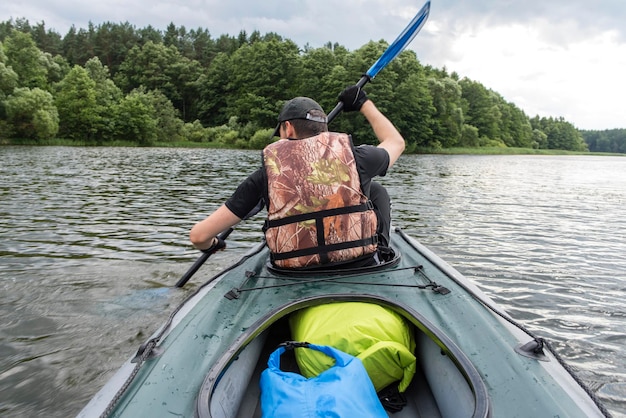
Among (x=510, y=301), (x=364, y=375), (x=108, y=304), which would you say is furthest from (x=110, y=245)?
(x=364, y=375)

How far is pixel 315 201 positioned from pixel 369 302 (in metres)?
0.65

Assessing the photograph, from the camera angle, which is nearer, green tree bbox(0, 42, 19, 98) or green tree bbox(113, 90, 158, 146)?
green tree bbox(0, 42, 19, 98)

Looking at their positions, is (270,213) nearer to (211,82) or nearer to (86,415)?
(86,415)

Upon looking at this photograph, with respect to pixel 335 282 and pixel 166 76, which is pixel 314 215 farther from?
pixel 166 76

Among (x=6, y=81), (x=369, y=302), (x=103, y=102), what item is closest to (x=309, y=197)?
(x=369, y=302)

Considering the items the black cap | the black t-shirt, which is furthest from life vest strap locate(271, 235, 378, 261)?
the black cap

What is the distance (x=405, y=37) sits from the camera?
16.5ft

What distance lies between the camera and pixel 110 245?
21.8ft

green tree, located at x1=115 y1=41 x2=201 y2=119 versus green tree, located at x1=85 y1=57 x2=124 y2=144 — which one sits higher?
green tree, located at x1=115 y1=41 x2=201 y2=119

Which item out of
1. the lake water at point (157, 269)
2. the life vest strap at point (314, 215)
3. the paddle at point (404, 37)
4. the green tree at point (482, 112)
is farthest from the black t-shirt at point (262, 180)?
the green tree at point (482, 112)

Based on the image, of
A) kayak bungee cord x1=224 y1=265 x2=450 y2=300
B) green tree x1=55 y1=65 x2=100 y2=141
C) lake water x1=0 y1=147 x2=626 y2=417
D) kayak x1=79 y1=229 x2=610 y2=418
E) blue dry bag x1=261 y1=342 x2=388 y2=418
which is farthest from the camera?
green tree x1=55 y1=65 x2=100 y2=141

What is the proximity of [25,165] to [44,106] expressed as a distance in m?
23.7

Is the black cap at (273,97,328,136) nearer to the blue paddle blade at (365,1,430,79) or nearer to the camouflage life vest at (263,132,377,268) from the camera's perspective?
the camouflage life vest at (263,132,377,268)

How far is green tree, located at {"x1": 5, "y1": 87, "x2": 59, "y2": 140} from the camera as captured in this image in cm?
3619
